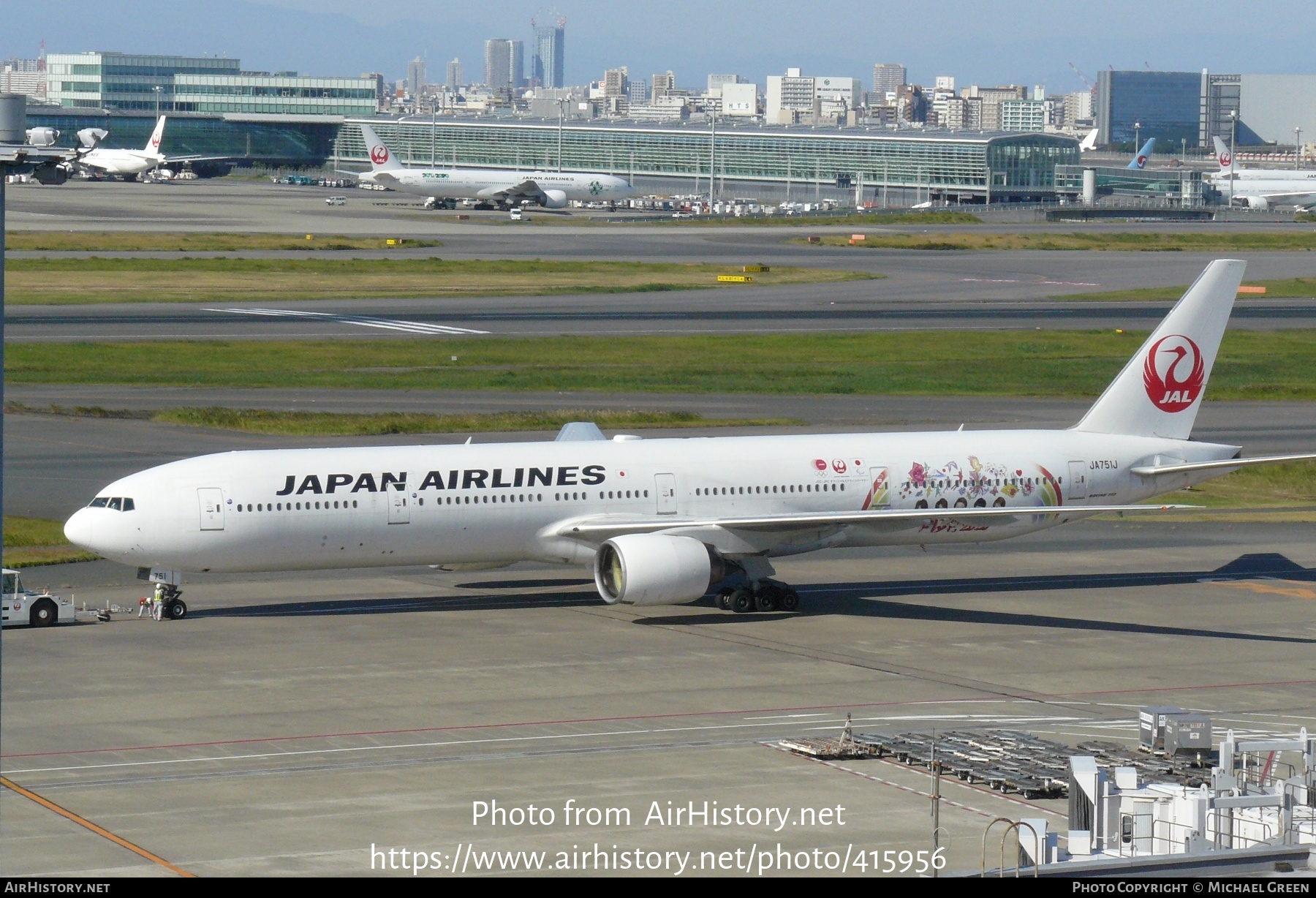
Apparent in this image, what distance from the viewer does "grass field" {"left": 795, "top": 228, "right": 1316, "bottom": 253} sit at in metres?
172

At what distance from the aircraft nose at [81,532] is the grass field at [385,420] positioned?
26.5 metres

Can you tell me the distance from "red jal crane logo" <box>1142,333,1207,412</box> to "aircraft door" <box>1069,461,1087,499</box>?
3427mm

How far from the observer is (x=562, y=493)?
42.6 m

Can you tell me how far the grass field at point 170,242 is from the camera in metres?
146

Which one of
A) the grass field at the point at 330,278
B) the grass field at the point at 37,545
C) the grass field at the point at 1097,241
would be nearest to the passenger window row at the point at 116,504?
the grass field at the point at 37,545

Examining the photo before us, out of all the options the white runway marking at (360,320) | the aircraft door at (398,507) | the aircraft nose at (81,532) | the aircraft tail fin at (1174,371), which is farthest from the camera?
the white runway marking at (360,320)

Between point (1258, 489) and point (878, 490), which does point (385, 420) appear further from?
point (1258, 489)

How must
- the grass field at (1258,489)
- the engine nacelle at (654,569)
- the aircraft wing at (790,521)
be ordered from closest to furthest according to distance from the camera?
the engine nacelle at (654,569), the aircraft wing at (790,521), the grass field at (1258,489)

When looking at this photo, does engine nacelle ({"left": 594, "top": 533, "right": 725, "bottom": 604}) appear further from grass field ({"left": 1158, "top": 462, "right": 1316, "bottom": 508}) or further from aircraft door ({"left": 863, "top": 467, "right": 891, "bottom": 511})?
grass field ({"left": 1158, "top": 462, "right": 1316, "bottom": 508})

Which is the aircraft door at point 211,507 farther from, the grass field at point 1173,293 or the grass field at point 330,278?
the grass field at point 1173,293

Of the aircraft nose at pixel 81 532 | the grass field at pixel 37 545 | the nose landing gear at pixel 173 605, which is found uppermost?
the aircraft nose at pixel 81 532

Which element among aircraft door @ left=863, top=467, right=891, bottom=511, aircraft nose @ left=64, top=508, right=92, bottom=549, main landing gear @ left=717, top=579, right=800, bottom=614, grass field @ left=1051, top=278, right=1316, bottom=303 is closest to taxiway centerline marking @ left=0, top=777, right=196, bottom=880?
aircraft nose @ left=64, top=508, right=92, bottom=549

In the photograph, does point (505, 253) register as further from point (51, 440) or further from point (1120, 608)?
point (1120, 608)

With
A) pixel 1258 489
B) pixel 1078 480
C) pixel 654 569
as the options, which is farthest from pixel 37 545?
pixel 1258 489
